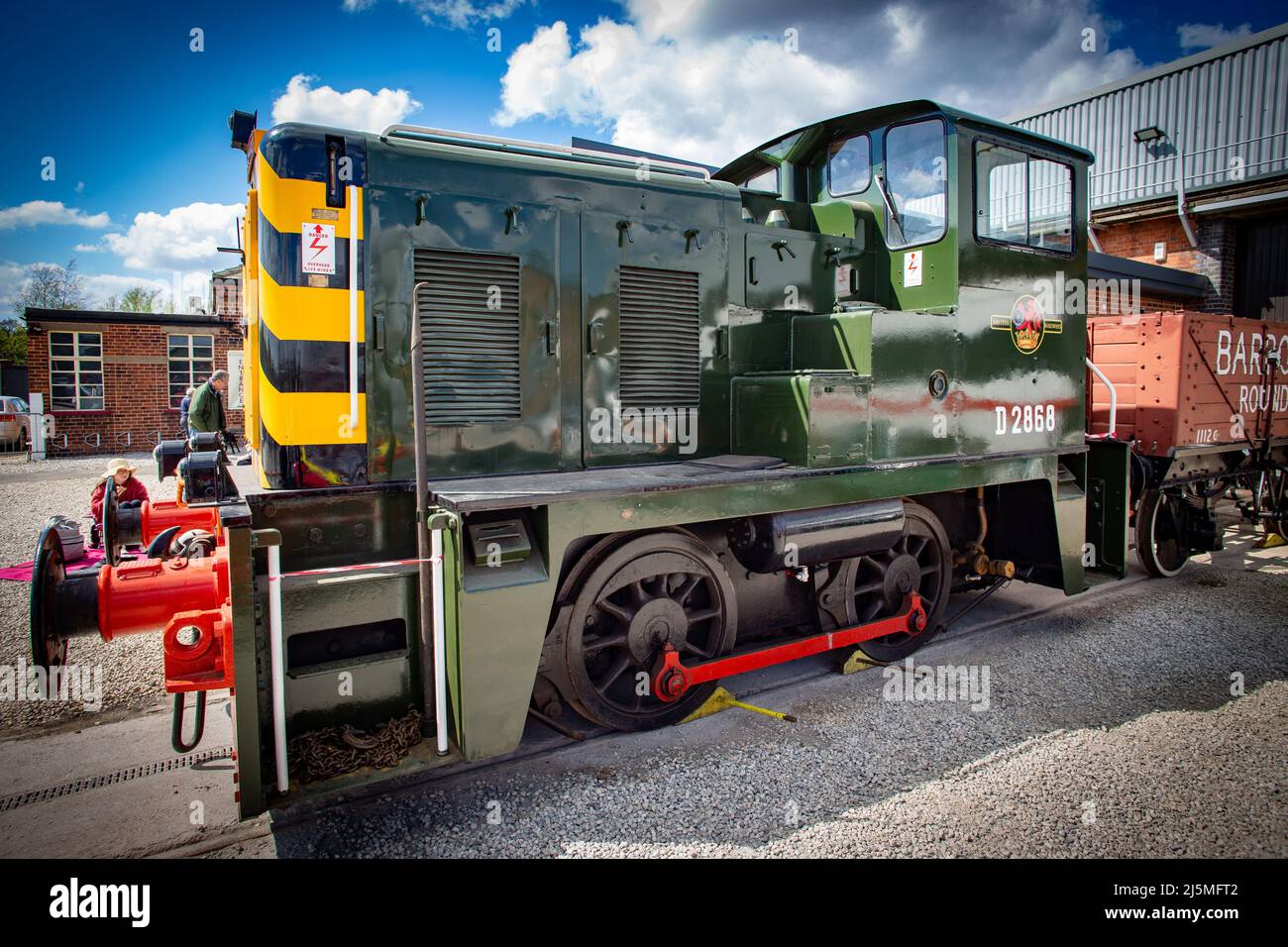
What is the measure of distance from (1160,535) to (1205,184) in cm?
1231

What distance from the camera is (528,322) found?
12.6ft

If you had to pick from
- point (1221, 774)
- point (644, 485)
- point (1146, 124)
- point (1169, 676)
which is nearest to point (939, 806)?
point (1221, 774)

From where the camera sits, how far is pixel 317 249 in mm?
3332

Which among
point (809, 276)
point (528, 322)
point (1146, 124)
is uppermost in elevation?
point (1146, 124)

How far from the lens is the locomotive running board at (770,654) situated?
3820 mm

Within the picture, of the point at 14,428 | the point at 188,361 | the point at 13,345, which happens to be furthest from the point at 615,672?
the point at 13,345

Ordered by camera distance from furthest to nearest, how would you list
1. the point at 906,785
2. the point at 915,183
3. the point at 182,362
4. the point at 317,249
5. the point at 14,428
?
the point at 14,428 → the point at 182,362 → the point at 915,183 → the point at 906,785 → the point at 317,249

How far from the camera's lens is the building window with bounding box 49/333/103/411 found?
1853 cm

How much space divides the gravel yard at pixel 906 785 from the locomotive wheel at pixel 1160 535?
98.3 inches

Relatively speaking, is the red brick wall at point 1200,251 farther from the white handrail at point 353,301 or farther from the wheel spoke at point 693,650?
the white handrail at point 353,301

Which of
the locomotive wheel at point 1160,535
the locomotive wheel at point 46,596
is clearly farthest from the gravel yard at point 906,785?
the locomotive wheel at point 1160,535

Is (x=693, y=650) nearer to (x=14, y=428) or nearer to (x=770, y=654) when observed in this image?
(x=770, y=654)
